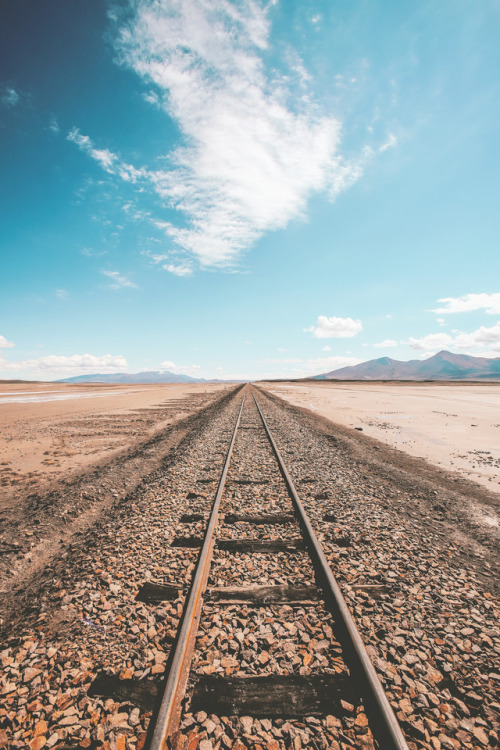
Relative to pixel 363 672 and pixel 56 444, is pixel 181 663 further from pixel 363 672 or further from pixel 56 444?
pixel 56 444

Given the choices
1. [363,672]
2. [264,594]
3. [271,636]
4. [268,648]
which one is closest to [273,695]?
[268,648]

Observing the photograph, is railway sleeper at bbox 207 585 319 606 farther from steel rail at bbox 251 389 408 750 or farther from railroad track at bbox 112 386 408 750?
steel rail at bbox 251 389 408 750

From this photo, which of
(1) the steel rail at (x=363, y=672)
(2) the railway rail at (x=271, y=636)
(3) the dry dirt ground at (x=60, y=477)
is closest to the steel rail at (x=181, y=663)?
(2) the railway rail at (x=271, y=636)

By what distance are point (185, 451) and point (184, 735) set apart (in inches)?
358

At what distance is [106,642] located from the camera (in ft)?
11.0

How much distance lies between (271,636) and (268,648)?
149mm

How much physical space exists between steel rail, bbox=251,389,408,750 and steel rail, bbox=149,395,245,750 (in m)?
1.58

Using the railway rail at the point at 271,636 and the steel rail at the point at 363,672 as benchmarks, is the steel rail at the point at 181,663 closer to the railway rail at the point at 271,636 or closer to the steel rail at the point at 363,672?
the railway rail at the point at 271,636

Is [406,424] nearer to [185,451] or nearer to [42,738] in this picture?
[185,451]

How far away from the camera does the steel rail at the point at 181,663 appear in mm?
2385

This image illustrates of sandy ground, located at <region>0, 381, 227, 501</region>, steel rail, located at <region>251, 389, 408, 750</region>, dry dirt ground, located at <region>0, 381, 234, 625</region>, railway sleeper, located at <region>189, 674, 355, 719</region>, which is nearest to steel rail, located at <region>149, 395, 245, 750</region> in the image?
railway sleeper, located at <region>189, 674, 355, 719</region>

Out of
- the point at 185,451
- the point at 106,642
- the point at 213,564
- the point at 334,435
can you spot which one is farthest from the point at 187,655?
the point at 334,435

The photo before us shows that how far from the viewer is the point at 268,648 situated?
10.6 ft

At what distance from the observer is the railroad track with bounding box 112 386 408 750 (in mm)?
2543
